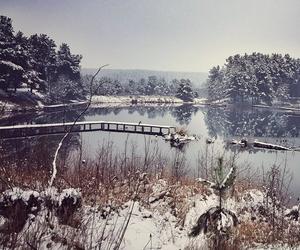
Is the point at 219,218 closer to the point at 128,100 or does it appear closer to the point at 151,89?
the point at 128,100

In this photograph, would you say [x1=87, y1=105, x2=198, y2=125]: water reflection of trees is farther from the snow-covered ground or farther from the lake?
the snow-covered ground

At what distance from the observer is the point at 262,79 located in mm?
92125

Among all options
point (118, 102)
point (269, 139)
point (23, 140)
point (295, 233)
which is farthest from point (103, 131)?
point (118, 102)

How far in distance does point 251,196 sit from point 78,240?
8.84m

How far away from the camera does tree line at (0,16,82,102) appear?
2185 inches

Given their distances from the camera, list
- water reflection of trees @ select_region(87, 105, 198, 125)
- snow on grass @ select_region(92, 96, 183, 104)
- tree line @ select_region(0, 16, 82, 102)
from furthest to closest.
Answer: snow on grass @ select_region(92, 96, 183, 104)
water reflection of trees @ select_region(87, 105, 198, 125)
tree line @ select_region(0, 16, 82, 102)

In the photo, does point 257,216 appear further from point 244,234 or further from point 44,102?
point 44,102

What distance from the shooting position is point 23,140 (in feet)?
113

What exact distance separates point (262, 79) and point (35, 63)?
183ft

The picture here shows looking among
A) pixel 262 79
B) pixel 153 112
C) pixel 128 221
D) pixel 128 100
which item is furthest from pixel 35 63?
pixel 128 221

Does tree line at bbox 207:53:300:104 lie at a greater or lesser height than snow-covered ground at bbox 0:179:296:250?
greater

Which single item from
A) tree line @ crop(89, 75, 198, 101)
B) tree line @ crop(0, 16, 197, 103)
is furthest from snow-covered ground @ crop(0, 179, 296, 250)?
tree line @ crop(89, 75, 198, 101)

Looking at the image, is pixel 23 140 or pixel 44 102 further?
pixel 44 102

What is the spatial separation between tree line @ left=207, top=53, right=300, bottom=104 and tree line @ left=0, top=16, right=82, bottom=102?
41143mm
